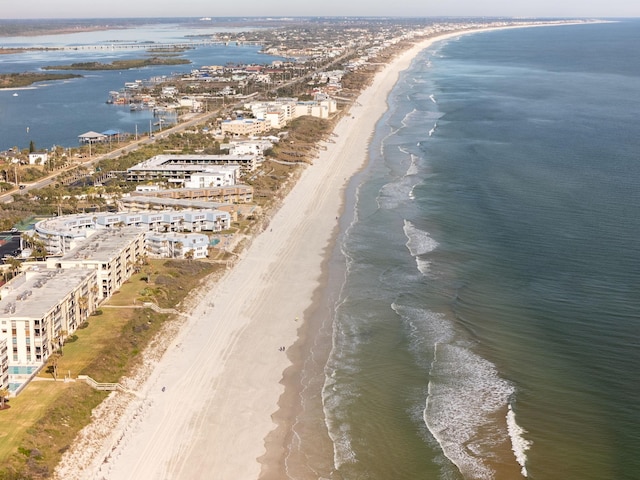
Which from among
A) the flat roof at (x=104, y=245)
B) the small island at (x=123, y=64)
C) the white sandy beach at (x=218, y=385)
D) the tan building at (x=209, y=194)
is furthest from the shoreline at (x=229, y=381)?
the small island at (x=123, y=64)

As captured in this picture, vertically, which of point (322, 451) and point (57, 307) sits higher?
point (57, 307)

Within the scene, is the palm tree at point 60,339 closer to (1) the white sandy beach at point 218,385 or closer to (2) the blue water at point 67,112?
(1) the white sandy beach at point 218,385

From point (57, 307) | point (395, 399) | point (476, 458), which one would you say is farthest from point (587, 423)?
point (57, 307)

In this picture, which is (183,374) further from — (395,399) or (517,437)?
(517,437)

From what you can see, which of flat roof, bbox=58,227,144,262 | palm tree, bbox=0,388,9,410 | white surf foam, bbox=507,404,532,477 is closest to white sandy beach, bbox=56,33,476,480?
palm tree, bbox=0,388,9,410

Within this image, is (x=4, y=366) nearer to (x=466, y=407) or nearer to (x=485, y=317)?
(x=466, y=407)

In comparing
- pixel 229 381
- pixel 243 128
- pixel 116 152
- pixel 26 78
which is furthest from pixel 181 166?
pixel 26 78
